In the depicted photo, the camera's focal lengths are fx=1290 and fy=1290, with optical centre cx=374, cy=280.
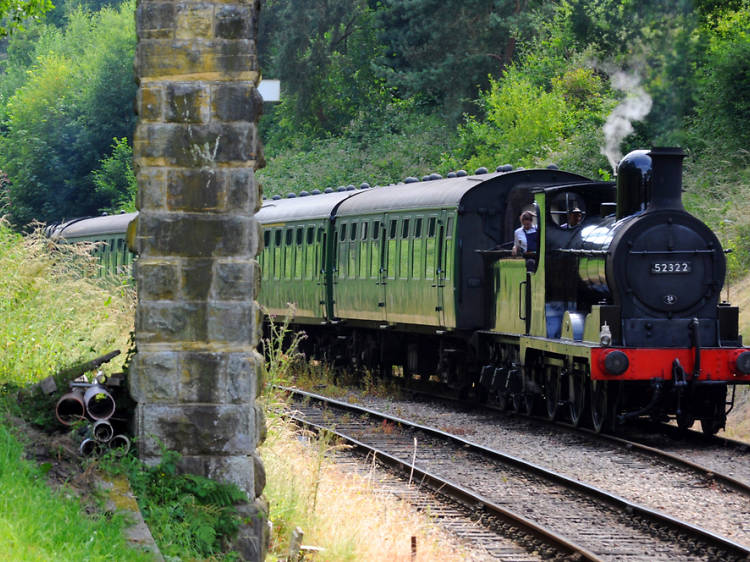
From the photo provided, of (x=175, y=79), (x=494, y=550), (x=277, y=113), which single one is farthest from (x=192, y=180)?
(x=277, y=113)

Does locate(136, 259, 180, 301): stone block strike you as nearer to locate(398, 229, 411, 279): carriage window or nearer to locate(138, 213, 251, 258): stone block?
locate(138, 213, 251, 258): stone block

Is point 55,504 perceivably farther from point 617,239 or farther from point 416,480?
point 617,239

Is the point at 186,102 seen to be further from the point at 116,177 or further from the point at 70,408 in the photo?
the point at 116,177

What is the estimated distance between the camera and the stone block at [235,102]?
7.97 metres

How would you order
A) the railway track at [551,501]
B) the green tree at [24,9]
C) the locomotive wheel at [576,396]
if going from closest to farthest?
1. the railway track at [551,501]
2. the green tree at [24,9]
3. the locomotive wheel at [576,396]

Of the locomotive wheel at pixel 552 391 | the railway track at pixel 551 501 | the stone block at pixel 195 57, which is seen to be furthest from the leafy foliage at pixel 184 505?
the locomotive wheel at pixel 552 391

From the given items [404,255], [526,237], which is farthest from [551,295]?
[404,255]

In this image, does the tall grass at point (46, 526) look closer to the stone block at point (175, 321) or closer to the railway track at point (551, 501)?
the stone block at point (175, 321)

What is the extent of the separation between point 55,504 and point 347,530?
2.71 m

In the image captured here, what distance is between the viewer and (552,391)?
1605cm

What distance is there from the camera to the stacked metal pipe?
8.09m

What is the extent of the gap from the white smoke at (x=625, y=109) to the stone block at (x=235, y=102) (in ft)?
22.3

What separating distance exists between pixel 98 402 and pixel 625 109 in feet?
31.2

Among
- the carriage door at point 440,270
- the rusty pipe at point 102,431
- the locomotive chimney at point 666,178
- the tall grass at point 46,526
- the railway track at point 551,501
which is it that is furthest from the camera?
the carriage door at point 440,270
